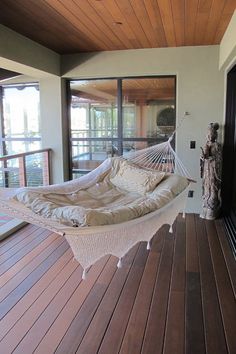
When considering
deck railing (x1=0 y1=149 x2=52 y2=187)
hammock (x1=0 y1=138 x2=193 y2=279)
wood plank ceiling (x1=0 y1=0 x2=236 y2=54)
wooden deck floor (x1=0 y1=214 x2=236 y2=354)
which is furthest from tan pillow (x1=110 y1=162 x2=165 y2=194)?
wood plank ceiling (x1=0 y1=0 x2=236 y2=54)

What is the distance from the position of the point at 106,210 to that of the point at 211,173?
2.11 meters

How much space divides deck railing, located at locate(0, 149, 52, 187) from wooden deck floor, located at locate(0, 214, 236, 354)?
3.15 ft

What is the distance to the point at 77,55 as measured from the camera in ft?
14.5

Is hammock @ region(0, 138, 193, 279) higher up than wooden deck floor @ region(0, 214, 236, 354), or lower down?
higher up

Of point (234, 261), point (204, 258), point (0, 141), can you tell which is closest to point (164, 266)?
point (204, 258)

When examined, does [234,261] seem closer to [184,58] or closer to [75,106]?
[184,58]

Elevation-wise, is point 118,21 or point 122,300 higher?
point 118,21

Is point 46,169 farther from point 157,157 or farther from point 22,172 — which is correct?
point 157,157

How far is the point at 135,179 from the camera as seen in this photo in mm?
3324

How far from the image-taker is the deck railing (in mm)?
3982

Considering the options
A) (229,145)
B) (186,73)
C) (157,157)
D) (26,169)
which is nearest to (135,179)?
(157,157)

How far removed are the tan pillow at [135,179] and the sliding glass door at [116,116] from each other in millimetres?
1137

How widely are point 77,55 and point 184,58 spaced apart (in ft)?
4.77

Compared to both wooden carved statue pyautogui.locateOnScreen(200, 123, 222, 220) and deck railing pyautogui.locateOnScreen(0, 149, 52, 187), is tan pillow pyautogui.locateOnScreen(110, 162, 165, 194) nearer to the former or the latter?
wooden carved statue pyautogui.locateOnScreen(200, 123, 222, 220)
